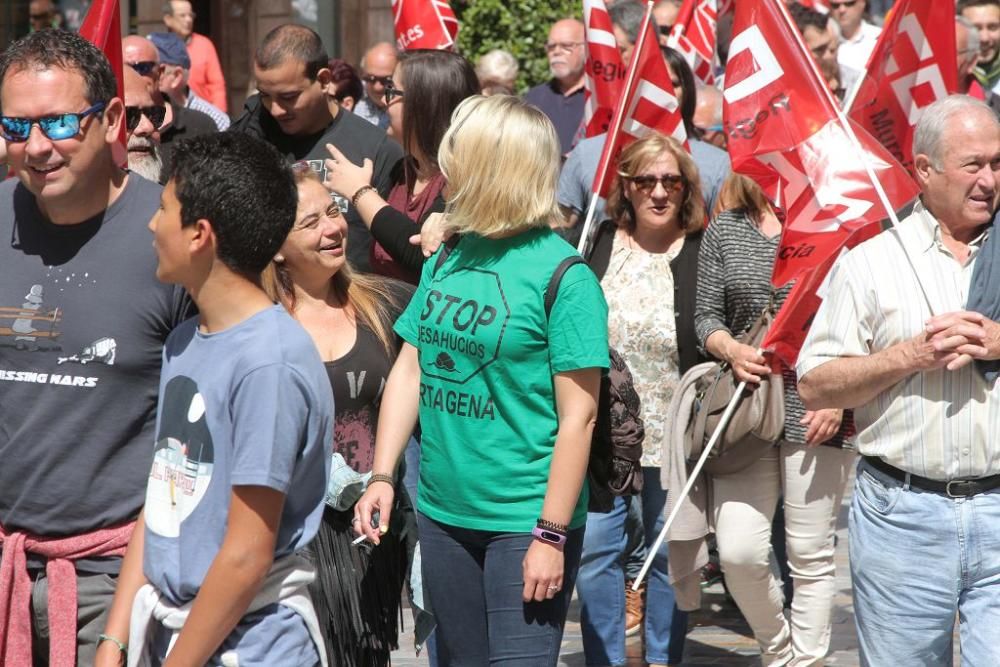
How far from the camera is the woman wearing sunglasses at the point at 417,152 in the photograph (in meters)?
5.44

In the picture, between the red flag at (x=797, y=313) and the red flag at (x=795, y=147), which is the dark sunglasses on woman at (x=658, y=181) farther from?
the red flag at (x=797, y=313)

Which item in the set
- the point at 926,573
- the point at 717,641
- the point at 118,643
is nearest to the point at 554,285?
the point at 926,573

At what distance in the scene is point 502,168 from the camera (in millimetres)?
3961

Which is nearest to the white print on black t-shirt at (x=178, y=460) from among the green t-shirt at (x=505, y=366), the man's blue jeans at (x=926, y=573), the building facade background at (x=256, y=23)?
the green t-shirt at (x=505, y=366)

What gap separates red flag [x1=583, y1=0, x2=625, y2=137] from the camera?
7.86 m

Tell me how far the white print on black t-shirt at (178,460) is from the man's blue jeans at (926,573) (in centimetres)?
207

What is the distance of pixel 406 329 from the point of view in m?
4.28

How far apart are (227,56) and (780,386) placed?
1186 centimetres

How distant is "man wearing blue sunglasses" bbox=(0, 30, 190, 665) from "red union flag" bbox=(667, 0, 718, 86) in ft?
20.9

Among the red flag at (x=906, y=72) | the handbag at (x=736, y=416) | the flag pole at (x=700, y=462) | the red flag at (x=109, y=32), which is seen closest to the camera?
the red flag at (x=109, y=32)

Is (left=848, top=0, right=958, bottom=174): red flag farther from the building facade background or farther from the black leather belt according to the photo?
the building facade background

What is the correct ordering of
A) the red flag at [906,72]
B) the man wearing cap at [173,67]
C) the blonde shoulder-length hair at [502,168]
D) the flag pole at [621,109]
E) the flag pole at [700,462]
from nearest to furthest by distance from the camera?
the blonde shoulder-length hair at [502,168]
the flag pole at [700,462]
the red flag at [906,72]
the flag pole at [621,109]
the man wearing cap at [173,67]

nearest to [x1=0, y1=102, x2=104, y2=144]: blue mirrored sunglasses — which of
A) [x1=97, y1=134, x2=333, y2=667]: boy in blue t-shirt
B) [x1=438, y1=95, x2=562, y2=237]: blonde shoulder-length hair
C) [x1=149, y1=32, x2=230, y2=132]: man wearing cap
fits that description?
[x1=97, y1=134, x2=333, y2=667]: boy in blue t-shirt

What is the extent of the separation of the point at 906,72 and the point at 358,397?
2648 mm
